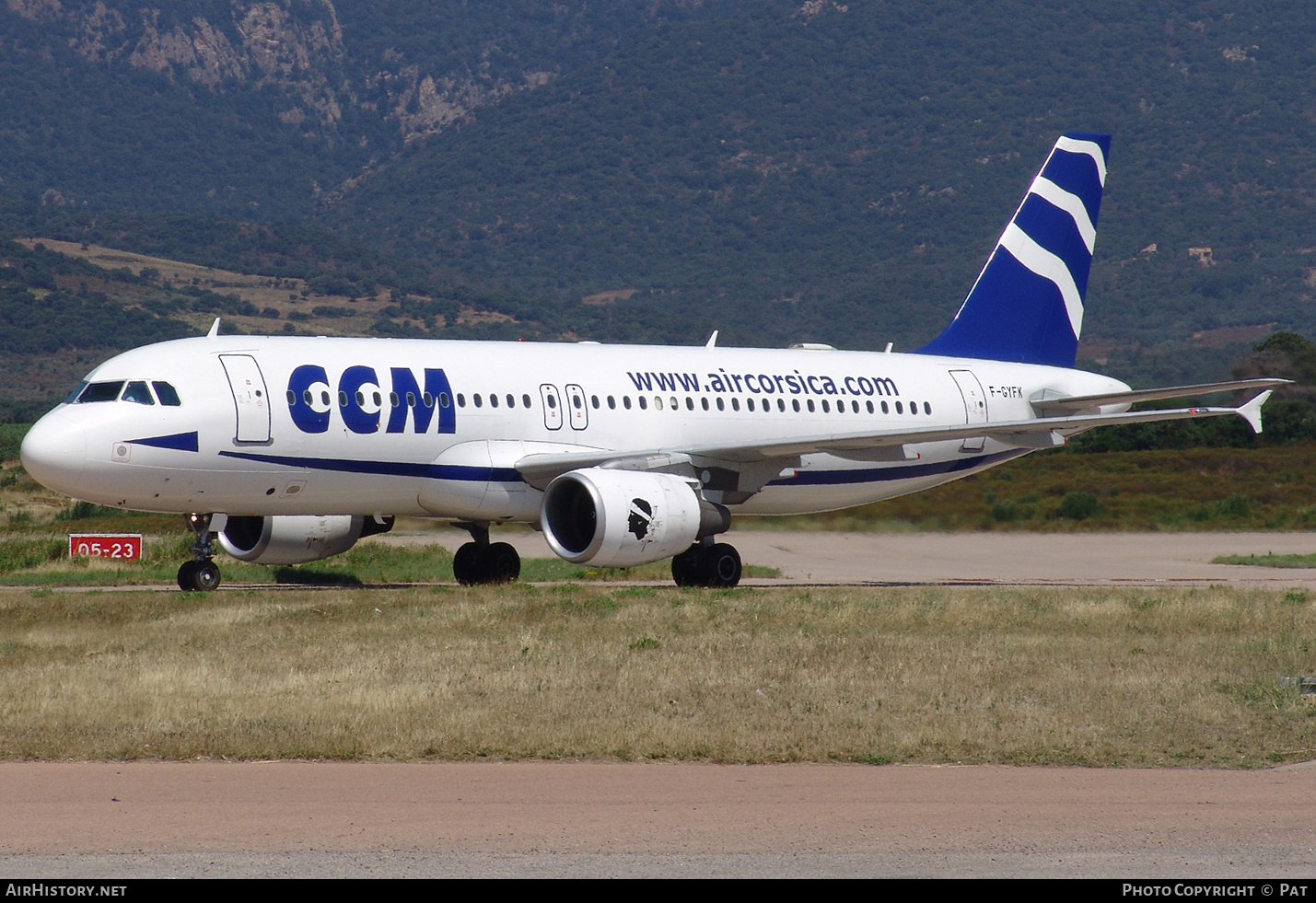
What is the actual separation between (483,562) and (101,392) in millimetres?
6848

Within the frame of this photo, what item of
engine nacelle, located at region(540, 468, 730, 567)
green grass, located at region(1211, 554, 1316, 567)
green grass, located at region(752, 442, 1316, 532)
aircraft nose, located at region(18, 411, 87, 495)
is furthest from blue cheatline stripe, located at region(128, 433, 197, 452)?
green grass, located at region(1211, 554, 1316, 567)

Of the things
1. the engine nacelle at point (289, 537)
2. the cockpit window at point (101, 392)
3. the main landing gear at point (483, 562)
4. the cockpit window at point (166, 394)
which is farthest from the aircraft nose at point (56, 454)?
the main landing gear at point (483, 562)

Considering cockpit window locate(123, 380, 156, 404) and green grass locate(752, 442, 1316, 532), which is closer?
cockpit window locate(123, 380, 156, 404)

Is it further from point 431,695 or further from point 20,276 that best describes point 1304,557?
point 20,276

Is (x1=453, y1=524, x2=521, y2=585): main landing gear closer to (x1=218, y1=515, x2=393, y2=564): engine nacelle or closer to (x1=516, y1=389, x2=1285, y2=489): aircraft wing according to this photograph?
(x1=218, y1=515, x2=393, y2=564): engine nacelle

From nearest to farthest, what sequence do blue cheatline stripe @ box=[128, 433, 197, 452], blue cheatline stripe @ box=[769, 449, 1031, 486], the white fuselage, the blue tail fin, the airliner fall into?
blue cheatline stripe @ box=[128, 433, 197, 452] < the white fuselage < the airliner < blue cheatline stripe @ box=[769, 449, 1031, 486] < the blue tail fin

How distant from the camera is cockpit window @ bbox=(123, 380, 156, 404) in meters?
21.9

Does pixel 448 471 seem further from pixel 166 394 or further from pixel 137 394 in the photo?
pixel 137 394

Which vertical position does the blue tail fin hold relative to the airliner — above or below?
above

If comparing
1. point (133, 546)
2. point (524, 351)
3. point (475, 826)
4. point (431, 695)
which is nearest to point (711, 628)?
point (431, 695)

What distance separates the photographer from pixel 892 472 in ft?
95.7

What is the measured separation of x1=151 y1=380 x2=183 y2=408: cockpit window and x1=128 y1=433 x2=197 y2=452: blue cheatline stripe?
43cm

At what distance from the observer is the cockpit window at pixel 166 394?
21.9m

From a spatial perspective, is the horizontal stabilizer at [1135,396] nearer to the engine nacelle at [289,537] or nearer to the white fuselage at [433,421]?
the white fuselage at [433,421]
